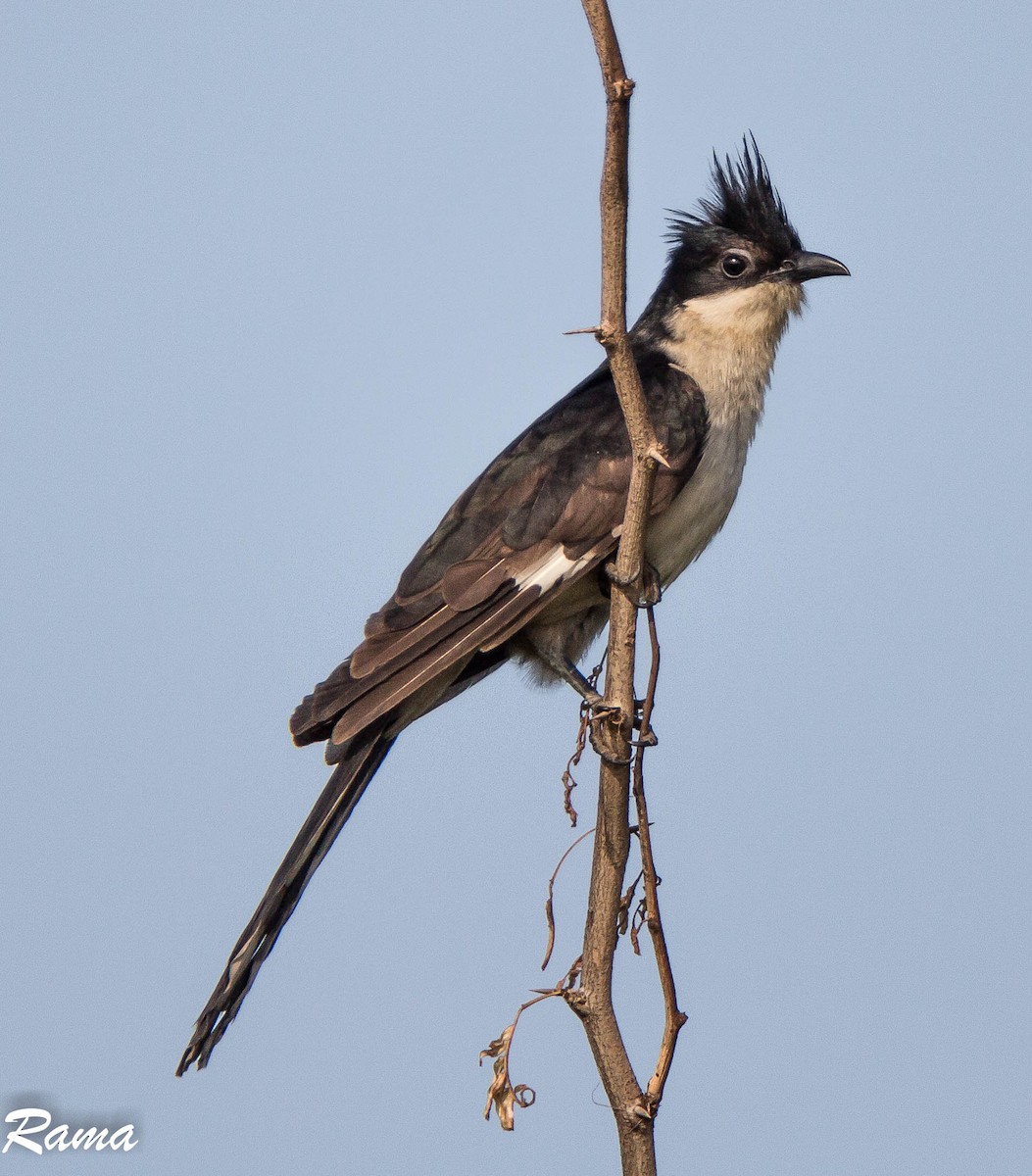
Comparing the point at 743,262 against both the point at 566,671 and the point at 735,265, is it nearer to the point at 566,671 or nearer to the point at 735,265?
the point at 735,265

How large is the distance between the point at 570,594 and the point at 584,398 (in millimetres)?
718

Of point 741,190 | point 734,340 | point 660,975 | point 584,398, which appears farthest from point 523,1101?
point 741,190

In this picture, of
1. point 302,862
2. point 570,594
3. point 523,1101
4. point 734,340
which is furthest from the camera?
point 734,340

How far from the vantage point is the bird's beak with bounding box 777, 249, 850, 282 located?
520cm

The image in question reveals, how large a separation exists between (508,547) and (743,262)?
1583mm

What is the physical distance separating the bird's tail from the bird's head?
198cm

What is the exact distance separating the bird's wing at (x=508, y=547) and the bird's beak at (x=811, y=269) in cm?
68

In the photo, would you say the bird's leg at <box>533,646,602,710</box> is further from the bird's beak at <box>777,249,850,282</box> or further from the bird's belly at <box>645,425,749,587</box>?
the bird's beak at <box>777,249,850,282</box>

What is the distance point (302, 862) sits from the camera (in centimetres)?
420

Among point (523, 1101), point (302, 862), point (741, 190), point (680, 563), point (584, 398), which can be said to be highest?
point (741, 190)

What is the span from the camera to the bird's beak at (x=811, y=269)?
17.1ft

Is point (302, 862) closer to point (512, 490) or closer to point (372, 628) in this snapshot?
point (372, 628)

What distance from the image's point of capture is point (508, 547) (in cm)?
449

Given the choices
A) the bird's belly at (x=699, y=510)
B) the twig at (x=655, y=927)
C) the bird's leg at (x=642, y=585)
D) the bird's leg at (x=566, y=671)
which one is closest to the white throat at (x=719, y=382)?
the bird's belly at (x=699, y=510)
